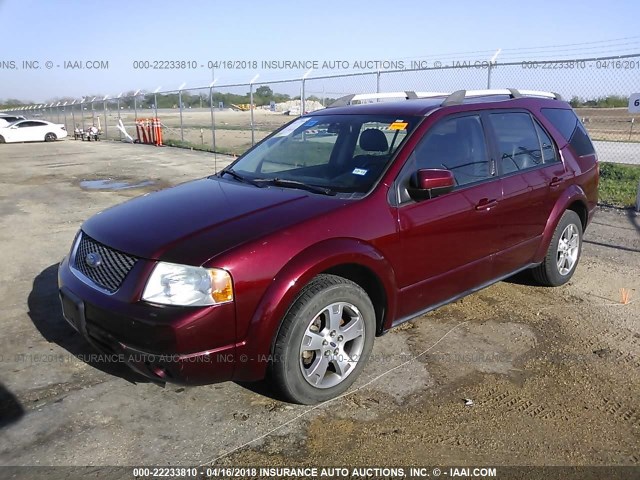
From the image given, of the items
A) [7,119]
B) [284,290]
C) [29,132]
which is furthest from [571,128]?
[7,119]

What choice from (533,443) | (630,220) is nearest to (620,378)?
(533,443)

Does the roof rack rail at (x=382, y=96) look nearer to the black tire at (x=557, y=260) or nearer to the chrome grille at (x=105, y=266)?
the black tire at (x=557, y=260)

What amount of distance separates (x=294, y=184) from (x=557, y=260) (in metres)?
2.86

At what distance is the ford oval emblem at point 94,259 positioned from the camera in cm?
318

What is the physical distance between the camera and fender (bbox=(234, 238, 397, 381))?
289cm

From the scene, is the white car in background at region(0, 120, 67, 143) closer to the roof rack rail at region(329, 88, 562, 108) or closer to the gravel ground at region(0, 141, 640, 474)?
the gravel ground at region(0, 141, 640, 474)

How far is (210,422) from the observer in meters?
3.09

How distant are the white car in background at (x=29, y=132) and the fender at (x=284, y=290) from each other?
98.0ft

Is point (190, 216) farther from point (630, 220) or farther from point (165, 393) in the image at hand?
point (630, 220)

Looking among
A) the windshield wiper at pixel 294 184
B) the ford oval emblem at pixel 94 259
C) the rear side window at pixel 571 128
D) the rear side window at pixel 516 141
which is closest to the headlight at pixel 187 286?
the ford oval emblem at pixel 94 259

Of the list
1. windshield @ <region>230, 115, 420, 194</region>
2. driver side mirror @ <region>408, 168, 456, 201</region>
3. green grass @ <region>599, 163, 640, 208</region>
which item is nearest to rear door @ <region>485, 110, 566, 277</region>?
driver side mirror @ <region>408, 168, 456, 201</region>

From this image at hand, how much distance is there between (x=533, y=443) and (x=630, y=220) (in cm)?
626

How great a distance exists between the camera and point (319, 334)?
10.5 feet

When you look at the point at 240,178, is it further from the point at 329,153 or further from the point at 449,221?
the point at 449,221
